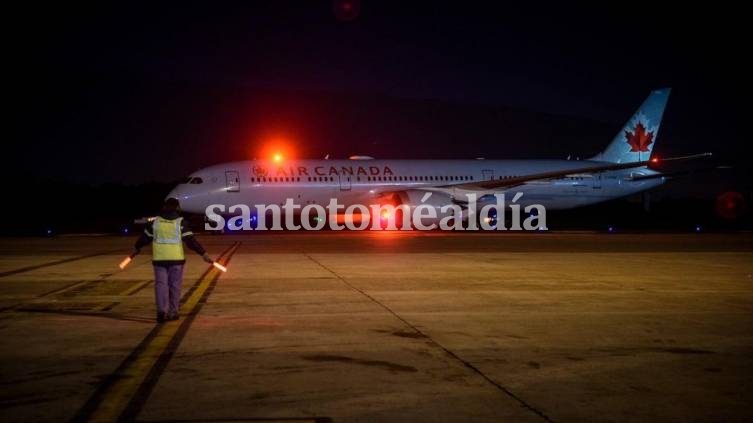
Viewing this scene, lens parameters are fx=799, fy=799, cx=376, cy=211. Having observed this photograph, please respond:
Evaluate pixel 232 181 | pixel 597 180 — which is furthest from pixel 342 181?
pixel 597 180

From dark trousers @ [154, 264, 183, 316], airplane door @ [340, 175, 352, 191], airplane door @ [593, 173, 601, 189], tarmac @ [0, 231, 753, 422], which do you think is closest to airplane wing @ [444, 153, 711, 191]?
airplane door @ [593, 173, 601, 189]

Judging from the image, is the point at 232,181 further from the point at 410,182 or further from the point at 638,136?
the point at 638,136

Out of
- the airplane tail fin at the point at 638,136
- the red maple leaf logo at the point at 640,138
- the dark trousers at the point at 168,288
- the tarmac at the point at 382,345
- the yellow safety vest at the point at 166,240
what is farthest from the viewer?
the red maple leaf logo at the point at 640,138

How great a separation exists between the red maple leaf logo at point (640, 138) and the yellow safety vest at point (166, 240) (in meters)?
38.5

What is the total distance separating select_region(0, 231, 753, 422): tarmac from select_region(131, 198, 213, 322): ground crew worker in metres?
0.38

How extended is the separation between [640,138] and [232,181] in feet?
76.9

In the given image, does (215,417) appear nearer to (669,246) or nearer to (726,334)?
(726,334)

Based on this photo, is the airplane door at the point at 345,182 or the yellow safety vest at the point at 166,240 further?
the airplane door at the point at 345,182

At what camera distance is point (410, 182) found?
127ft

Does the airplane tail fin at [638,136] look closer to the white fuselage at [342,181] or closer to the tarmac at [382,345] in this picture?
the white fuselage at [342,181]

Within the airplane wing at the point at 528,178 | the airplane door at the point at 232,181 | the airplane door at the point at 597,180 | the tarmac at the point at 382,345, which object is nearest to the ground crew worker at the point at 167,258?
the tarmac at the point at 382,345

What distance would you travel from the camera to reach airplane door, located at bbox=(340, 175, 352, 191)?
122ft

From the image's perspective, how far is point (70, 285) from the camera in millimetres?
14828

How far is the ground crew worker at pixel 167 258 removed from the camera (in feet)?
34.8
